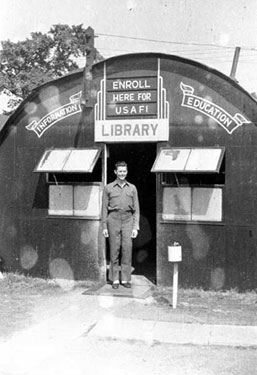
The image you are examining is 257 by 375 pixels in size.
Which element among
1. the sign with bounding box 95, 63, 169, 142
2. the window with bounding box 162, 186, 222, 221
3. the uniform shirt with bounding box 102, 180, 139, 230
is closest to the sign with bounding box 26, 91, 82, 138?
the sign with bounding box 95, 63, 169, 142

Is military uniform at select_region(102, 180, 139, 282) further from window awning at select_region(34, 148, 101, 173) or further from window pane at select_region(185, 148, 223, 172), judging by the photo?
window pane at select_region(185, 148, 223, 172)

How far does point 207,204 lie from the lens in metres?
8.84

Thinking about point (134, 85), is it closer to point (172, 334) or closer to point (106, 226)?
point (106, 226)

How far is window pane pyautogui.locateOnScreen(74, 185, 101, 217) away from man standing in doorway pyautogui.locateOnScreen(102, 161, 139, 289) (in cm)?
49

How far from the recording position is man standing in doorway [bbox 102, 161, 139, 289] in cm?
→ 893

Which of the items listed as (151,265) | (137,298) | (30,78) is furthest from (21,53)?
(137,298)

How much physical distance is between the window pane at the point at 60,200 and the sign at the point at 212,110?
2591 mm

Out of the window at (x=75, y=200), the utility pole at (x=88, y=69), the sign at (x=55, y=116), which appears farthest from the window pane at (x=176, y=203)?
the sign at (x=55, y=116)

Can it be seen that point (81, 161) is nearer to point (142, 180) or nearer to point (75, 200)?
point (75, 200)

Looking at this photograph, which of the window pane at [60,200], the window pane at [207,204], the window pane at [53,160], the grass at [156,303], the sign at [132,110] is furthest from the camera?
the window pane at [60,200]

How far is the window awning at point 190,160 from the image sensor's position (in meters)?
8.54

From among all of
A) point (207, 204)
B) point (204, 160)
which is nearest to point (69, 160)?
point (204, 160)

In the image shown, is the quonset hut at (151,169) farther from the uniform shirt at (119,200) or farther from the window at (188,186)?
the uniform shirt at (119,200)

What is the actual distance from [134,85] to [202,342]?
15.6 ft
